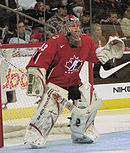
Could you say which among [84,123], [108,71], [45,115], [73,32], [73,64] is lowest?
[84,123]

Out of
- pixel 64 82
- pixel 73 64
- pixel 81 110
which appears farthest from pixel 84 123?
pixel 73 64

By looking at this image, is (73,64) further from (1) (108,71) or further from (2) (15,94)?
(1) (108,71)

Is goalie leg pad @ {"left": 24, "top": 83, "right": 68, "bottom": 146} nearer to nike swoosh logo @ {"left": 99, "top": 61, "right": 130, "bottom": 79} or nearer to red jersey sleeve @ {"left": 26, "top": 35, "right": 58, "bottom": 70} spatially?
red jersey sleeve @ {"left": 26, "top": 35, "right": 58, "bottom": 70}

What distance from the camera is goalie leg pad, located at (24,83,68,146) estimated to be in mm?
3266

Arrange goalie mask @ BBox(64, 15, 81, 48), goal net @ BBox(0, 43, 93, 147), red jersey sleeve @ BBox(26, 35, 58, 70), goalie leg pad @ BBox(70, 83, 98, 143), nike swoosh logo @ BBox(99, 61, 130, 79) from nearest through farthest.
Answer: red jersey sleeve @ BBox(26, 35, 58, 70)
goalie mask @ BBox(64, 15, 81, 48)
goalie leg pad @ BBox(70, 83, 98, 143)
goal net @ BBox(0, 43, 93, 147)
nike swoosh logo @ BBox(99, 61, 130, 79)

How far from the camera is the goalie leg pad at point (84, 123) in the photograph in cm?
346

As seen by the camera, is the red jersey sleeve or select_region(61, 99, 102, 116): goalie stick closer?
the red jersey sleeve

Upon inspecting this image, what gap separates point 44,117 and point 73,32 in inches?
27.4

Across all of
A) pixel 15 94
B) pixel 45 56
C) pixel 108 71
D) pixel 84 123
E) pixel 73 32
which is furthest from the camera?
pixel 108 71

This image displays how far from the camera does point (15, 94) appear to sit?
422 centimetres

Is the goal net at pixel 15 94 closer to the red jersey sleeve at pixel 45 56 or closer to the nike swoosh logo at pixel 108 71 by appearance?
the red jersey sleeve at pixel 45 56

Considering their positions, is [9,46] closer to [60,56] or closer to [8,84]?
[8,84]

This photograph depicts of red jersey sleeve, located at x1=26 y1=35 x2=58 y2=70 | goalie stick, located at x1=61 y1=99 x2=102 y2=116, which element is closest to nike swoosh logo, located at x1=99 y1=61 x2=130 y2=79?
goalie stick, located at x1=61 y1=99 x2=102 y2=116

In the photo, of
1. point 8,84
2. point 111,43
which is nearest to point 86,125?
point 111,43
